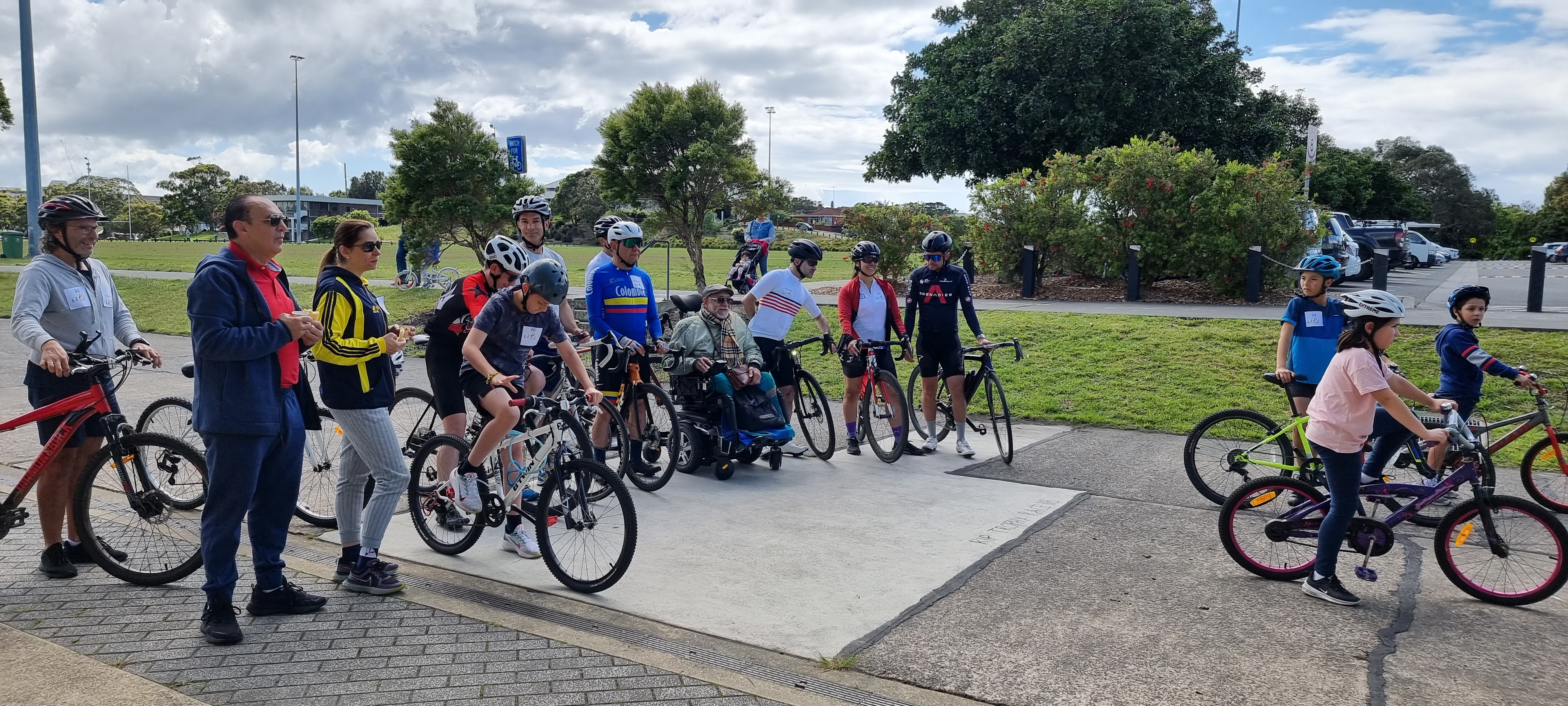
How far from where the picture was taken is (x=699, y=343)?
742 centimetres

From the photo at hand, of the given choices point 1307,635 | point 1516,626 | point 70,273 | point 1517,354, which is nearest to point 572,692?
point 1307,635

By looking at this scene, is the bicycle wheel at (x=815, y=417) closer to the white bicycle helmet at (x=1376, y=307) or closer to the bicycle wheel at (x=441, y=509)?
the bicycle wheel at (x=441, y=509)

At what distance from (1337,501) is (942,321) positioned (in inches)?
144

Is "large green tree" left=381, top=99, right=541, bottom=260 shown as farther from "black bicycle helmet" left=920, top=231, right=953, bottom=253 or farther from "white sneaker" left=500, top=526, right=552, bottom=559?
"white sneaker" left=500, top=526, right=552, bottom=559

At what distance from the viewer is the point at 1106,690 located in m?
3.84

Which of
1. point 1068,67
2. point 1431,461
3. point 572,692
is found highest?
point 1068,67

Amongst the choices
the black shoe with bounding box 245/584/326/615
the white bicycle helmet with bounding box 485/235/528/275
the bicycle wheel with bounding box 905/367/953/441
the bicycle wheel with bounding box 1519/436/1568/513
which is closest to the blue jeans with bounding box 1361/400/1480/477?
the bicycle wheel with bounding box 1519/436/1568/513

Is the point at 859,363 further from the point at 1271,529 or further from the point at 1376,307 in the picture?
the point at 1376,307

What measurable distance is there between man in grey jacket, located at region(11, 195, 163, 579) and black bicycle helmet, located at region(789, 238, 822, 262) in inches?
171

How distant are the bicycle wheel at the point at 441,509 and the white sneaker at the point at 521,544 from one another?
16 centimetres

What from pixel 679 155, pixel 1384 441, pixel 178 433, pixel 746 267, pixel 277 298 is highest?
pixel 679 155

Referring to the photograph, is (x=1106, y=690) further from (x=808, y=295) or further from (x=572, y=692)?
(x=808, y=295)

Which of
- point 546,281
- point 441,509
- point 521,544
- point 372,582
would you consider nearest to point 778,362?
point 521,544

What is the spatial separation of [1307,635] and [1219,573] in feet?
2.77
